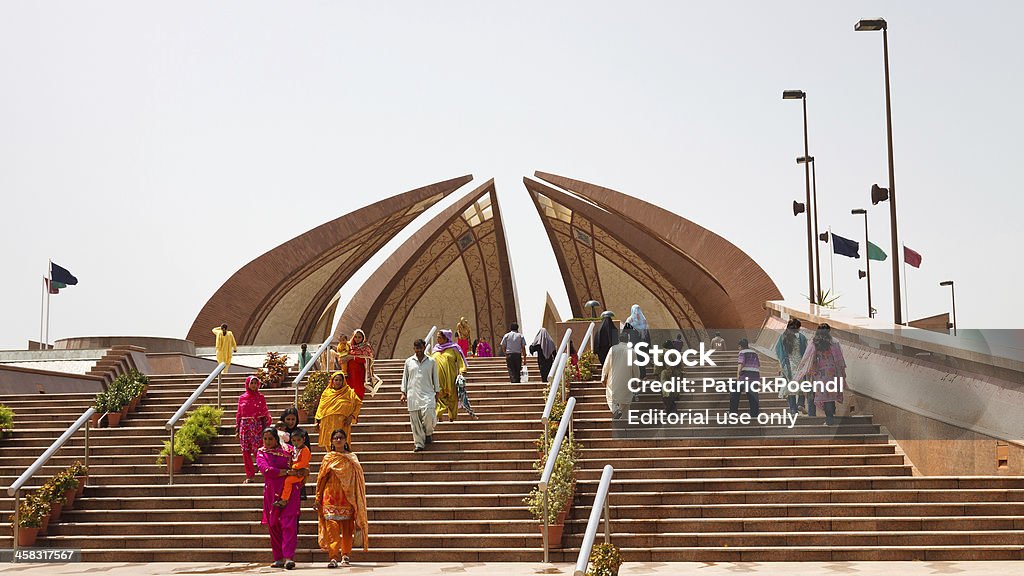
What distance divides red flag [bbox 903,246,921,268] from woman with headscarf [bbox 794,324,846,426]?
39.1 feet

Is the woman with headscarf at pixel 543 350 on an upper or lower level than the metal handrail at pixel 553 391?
Result: upper

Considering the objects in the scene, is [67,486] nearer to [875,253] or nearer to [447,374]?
[447,374]

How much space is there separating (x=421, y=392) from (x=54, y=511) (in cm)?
311

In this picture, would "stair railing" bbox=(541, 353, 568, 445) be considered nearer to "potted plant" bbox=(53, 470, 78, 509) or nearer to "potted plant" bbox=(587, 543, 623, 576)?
"potted plant" bbox=(587, 543, 623, 576)

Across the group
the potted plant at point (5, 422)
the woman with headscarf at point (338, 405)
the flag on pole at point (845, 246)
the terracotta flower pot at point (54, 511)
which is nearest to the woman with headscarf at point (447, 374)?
the woman with headscarf at point (338, 405)

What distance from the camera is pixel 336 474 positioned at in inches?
292

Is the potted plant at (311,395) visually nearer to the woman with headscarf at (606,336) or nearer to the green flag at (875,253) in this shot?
the woman with headscarf at (606,336)

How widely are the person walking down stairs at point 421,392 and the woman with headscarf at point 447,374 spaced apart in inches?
21.6

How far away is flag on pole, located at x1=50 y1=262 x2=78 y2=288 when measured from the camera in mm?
22609

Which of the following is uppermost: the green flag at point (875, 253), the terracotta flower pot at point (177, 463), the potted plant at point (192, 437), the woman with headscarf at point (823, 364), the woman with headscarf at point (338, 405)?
the green flag at point (875, 253)

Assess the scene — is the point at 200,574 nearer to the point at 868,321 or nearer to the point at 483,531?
the point at 483,531

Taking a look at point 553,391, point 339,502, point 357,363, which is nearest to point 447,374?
point 357,363

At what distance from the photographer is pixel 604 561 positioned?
18.0 feet

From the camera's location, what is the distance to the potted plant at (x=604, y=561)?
17.8 ft
